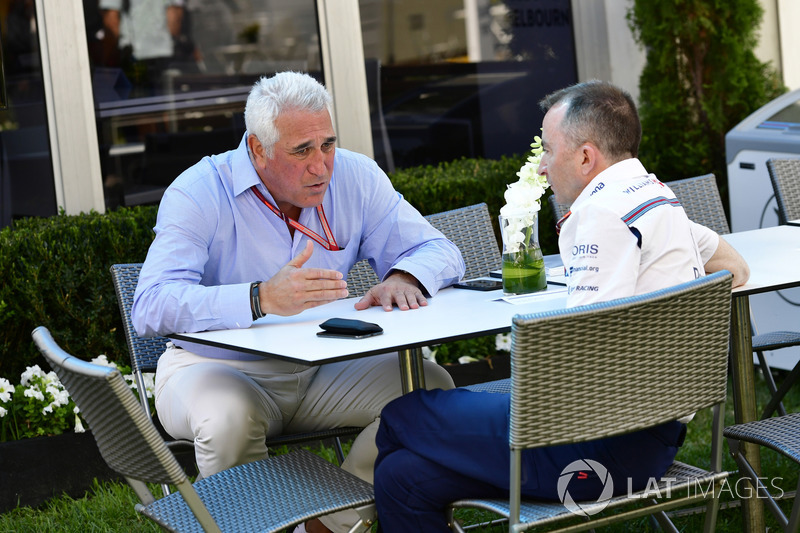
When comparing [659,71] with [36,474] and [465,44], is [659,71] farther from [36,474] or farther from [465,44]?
[36,474]

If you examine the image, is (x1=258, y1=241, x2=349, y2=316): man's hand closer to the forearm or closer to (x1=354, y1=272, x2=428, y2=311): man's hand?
(x1=354, y1=272, x2=428, y2=311): man's hand

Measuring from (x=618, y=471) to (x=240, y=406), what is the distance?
3.65ft

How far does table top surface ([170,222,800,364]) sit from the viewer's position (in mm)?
2439

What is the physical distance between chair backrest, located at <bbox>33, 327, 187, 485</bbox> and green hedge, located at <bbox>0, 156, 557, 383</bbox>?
233cm

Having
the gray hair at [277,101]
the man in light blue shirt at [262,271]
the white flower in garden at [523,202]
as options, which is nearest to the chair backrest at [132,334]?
the man in light blue shirt at [262,271]

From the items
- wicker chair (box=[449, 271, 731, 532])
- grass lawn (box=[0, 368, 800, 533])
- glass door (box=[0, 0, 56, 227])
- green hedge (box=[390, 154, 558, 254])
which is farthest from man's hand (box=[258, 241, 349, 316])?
glass door (box=[0, 0, 56, 227])

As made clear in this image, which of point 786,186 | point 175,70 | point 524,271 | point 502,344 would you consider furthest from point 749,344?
point 175,70

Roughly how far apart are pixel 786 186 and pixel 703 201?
332mm

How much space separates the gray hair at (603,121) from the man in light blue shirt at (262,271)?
2.32 ft

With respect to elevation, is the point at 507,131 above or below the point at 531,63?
A: below

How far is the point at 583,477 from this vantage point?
2.35m

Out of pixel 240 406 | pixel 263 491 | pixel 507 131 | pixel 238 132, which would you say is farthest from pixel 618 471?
pixel 507 131

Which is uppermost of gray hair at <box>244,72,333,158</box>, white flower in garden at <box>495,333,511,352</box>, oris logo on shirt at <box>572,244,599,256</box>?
gray hair at <box>244,72,333,158</box>

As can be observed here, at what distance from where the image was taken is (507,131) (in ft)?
21.9
